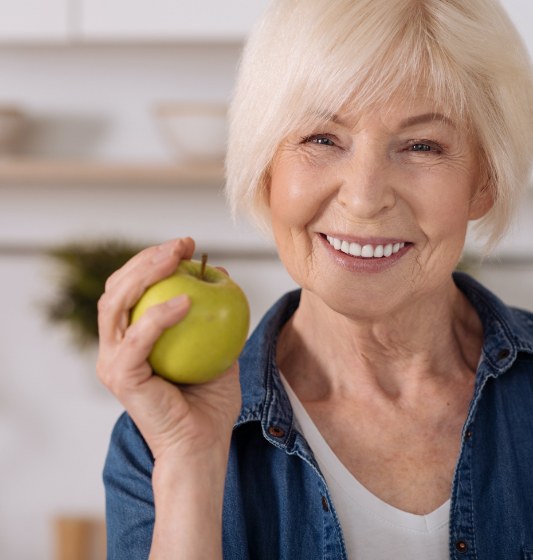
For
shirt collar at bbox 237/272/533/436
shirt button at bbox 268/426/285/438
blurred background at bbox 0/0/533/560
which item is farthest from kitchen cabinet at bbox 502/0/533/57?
shirt button at bbox 268/426/285/438

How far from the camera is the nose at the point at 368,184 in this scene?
39.6 inches

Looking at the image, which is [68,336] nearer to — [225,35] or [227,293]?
[225,35]

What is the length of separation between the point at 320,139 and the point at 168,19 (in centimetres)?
97

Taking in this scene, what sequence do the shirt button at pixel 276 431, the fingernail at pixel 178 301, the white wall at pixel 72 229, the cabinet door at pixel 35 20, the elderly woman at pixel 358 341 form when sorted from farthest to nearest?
the white wall at pixel 72 229 → the cabinet door at pixel 35 20 → the shirt button at pixel 276 431 → the elderly woman at pixel 358 341 → the fingernail at pixel 178 301

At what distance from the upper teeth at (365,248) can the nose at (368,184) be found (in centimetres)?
4

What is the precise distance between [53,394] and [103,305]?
1470 mm

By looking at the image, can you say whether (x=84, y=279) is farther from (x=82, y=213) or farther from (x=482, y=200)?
(x=482, y=200)

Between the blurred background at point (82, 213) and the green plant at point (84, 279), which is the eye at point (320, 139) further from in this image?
the green plant at point (84, 279)

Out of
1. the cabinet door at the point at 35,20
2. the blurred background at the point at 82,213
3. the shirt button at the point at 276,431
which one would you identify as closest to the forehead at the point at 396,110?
the shirt button at the point at 276,431

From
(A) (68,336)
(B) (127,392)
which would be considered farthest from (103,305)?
(A) (68,336)

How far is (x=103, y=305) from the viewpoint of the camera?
0.91 meters

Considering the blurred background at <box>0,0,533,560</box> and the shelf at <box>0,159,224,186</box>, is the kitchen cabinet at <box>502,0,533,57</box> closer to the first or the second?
the blurred background at <box>0,0,533,560</box>

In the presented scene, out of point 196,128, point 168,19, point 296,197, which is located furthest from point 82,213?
point 296,197

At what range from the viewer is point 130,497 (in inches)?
41.3
